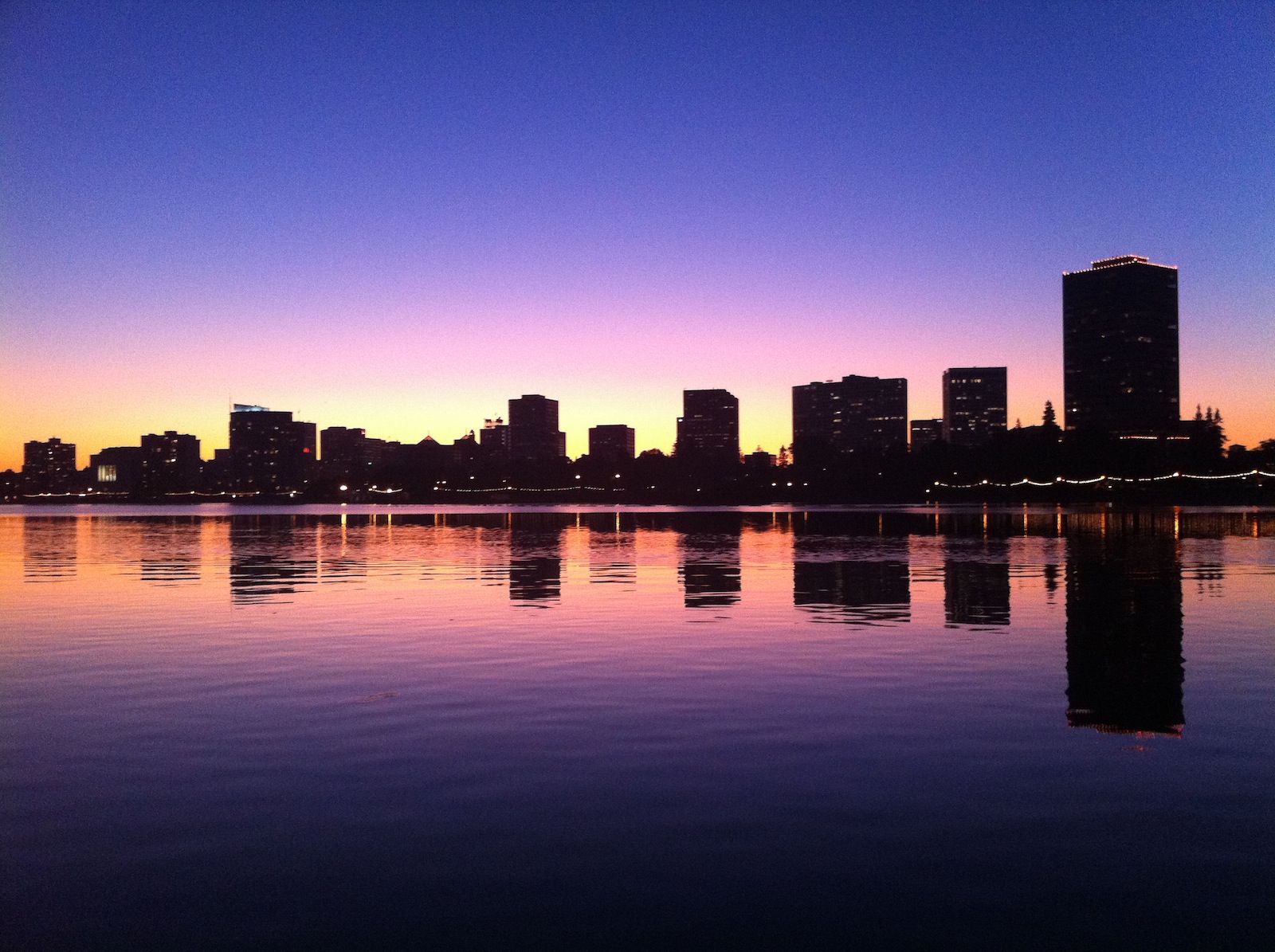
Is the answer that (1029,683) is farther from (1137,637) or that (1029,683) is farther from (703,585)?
(703,585)

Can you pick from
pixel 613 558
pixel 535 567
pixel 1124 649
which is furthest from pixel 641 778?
pixel 613 558

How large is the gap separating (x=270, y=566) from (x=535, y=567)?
40.9 ft

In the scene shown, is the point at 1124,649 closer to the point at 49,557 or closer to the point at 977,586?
the point at 977,586

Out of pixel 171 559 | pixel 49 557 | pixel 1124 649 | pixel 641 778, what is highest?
pixel 641 778

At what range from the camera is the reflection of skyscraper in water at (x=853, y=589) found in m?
26.8

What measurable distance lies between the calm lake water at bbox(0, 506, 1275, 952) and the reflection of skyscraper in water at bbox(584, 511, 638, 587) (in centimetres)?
1077

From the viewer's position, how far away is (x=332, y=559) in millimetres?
51562

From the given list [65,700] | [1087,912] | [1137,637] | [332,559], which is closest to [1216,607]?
[1137,637]

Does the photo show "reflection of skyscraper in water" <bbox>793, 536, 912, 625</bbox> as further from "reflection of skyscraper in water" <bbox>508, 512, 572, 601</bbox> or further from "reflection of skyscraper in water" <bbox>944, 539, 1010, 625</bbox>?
"reflection of skyscraper in water" <bbox>508, 512, 572, 601</bbox>

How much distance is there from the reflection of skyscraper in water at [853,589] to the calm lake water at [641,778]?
2.34 feet

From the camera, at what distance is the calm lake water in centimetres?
784

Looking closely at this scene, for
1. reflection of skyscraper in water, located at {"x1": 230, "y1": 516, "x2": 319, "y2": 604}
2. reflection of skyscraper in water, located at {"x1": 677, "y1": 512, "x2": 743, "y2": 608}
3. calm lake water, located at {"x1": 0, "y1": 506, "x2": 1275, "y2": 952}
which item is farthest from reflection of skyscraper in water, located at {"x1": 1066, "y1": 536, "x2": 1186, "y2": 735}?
reflection of skyscraper in water, located at {"x1": 230, "y1": 516, "x2": 319, "y2": 604}

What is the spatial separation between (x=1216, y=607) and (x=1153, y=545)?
33.8m

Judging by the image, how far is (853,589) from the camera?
33.8 metres
